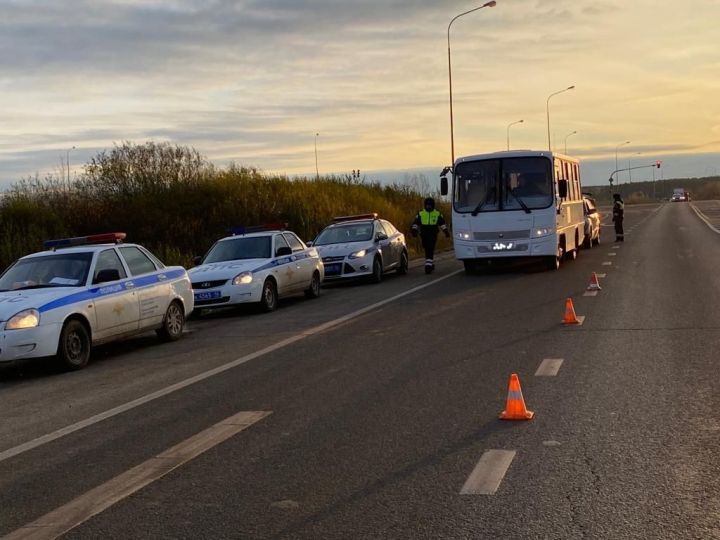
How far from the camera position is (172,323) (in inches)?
531

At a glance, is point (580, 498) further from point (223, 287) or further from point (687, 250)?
point (687, 250)

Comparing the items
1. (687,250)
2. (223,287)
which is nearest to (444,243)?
(687,250)

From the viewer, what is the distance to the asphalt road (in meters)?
5.00

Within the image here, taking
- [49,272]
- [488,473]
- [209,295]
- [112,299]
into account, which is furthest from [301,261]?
[488,473]

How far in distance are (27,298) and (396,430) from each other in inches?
234

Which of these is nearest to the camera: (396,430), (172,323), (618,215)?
(396,430)

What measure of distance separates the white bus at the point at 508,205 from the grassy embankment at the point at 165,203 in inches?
377

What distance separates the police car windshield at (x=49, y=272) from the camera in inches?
462

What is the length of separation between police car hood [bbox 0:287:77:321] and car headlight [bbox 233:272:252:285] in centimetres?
511

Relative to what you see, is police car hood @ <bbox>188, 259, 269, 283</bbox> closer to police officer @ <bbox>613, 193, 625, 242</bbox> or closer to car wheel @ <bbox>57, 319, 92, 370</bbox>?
car wheel @ <bbox>57, 319, 92, 370</bbox>

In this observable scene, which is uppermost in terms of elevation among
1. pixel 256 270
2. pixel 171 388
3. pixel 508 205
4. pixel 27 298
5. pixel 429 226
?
pixel 508 205

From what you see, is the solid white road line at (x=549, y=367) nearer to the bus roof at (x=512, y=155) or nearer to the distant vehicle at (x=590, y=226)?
the bus roof at (x=512, y=155)

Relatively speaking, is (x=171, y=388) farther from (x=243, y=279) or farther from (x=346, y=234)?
(x=346, y=234)

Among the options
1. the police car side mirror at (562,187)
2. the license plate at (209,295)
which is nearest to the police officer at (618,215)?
the police car side mirror at (562,187)
